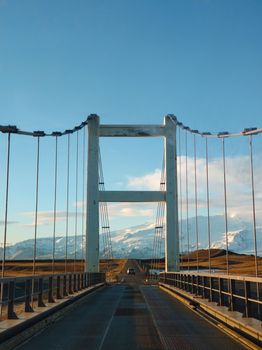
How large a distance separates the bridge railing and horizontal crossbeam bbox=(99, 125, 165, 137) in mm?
9735

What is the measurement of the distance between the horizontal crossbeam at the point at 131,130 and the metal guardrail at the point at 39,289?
924cm

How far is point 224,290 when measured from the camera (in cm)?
2189

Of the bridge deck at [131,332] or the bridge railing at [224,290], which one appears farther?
the bridge railing at [224,290]

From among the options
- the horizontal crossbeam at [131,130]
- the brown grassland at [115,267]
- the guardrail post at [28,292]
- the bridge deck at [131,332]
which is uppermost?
the horizontal crossbeam at [131,130]

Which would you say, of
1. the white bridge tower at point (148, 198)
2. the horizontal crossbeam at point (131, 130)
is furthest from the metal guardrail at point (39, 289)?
the horizontal crossbeam at point (131, 130)

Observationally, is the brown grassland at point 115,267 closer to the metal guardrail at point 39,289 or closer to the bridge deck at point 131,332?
the metal guardrail at point 39,289

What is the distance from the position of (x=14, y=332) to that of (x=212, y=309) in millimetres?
6006

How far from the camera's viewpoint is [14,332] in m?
10.9

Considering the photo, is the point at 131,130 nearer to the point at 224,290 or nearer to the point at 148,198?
the point at 148,198

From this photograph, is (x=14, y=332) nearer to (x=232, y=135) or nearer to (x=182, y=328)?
(x=182, y=328)

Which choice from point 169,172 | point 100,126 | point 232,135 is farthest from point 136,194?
point 232,135

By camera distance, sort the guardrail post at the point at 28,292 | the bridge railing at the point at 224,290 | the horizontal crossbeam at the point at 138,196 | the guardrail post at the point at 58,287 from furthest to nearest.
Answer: the horizontal crossbeam at the point at 138,196
the guardrail post at the point at 58,287
the guardrail post at the point at 28,292
the bridge railing at the point at 224,290

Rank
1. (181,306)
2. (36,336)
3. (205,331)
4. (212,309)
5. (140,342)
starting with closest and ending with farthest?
(140,342)
(36,336)
(205,331)
(212,309)
(181,306)

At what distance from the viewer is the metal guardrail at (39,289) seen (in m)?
11.8
